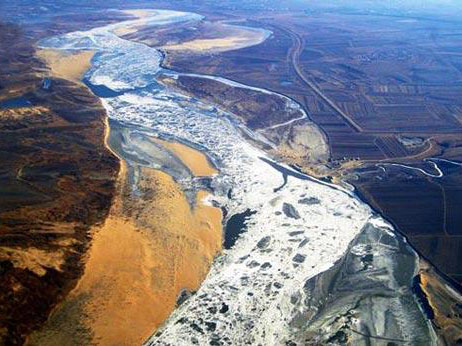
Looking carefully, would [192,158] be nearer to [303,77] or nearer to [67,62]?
[303,77]

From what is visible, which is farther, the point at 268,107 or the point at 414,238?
the point at 268,107

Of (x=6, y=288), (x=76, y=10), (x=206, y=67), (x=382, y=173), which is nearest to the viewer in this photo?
(x=6, y=288)

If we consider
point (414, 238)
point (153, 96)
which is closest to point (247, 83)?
point (153, 96)

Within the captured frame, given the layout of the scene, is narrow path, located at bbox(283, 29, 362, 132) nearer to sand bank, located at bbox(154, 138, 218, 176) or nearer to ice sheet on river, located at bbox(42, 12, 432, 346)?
ice sheet on river, located at bbox(42, 12, 432, 346)

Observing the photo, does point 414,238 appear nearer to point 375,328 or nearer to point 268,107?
point 375,328

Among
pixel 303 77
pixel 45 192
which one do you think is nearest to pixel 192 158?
pixel 45 192

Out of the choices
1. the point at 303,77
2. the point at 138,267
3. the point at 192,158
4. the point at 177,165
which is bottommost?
the point at 303,77

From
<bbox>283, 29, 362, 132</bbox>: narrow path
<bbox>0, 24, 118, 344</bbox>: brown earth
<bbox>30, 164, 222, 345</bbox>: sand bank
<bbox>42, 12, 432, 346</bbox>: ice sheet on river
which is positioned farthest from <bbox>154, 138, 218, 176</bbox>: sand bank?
<bbox>283, 29, 362, 132</bbox>: narrow path

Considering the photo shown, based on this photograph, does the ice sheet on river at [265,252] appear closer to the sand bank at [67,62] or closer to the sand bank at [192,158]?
the sand bank at [192,158]

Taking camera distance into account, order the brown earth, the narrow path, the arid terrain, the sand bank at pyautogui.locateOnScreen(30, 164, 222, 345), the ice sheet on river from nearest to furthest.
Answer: the sand bank at pyautogui.locateOnScreen(30, 164, 222, 345)
the brown earth
the ice sheet on river
the arid terrain
the narrow path
